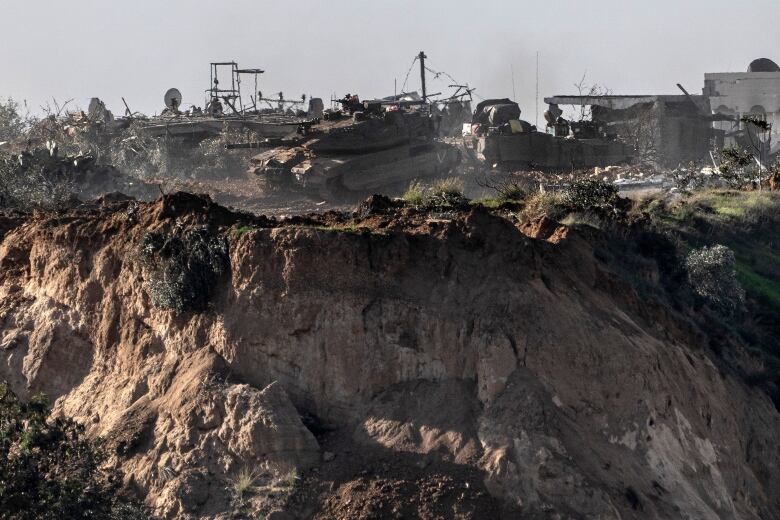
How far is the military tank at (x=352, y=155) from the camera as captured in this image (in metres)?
30.5

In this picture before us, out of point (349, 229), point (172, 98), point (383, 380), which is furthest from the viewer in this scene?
point (172, 98)

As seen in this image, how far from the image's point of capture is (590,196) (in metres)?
21.1

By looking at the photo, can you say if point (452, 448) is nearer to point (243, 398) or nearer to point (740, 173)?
point (243, 398)

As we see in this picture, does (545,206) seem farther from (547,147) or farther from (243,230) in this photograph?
(547,147)

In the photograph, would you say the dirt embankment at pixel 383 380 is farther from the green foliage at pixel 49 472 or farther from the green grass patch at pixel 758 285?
the green grass patch at pixel 758 285

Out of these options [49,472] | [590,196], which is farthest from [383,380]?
[590,196]

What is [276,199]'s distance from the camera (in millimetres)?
30266

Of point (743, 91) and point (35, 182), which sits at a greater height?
point (743, 91)

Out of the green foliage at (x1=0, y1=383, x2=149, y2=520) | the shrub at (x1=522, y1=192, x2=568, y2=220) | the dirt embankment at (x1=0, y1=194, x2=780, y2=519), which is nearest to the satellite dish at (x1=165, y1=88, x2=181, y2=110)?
the shrub at (x1=522, y1=192, x2=568, y2=220)

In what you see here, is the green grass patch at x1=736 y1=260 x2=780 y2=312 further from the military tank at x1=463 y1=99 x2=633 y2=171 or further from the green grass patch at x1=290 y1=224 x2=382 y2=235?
the military tank at x1=463 y1=99 x2=633 y2=171

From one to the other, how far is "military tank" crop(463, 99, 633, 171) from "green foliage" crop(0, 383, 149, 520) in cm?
2335

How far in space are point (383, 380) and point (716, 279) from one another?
7861 mm

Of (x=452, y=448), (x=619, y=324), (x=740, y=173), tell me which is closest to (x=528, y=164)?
(x=740, y=173)

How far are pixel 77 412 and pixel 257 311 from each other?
8.06 feet
